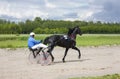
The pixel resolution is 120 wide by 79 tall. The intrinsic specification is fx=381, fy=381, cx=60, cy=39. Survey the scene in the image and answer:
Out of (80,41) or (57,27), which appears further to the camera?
(57,27)

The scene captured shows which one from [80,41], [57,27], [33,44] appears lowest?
[57,27]

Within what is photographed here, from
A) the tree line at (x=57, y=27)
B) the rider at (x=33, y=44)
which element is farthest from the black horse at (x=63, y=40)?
the tree line at (x=57, y=27)

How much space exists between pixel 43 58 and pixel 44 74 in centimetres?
455

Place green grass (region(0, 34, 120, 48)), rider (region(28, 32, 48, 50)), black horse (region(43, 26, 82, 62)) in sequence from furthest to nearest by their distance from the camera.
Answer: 1. green grass (region(0, 34, 120, 48))
2. black horse (region(43, 26, 82, 62))
3. rider (region(28, 32, 48, 50))

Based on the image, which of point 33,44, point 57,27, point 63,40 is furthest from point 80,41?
point 57,27

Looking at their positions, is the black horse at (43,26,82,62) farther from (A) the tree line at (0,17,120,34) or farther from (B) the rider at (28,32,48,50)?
(A) the tree line at (0,17,120,34)

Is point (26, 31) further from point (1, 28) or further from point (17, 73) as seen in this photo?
point (17, 73)

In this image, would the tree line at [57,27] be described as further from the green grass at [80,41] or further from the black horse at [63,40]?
the black horse at [63,40]

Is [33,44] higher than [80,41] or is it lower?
higher

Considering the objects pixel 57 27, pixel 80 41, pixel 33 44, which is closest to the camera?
pixel 33 44

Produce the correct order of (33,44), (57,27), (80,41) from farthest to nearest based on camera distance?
1. (57,27)
2. (80,41)
3. (33,44)

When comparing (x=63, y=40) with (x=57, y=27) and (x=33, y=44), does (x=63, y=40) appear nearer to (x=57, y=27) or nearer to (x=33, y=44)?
(x=33, y=44)

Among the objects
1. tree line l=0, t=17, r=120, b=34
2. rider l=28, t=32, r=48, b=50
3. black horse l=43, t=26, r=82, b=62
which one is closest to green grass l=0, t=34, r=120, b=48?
black horse l=43, t=26, r=82, b=62

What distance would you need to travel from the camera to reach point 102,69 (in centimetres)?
1828
